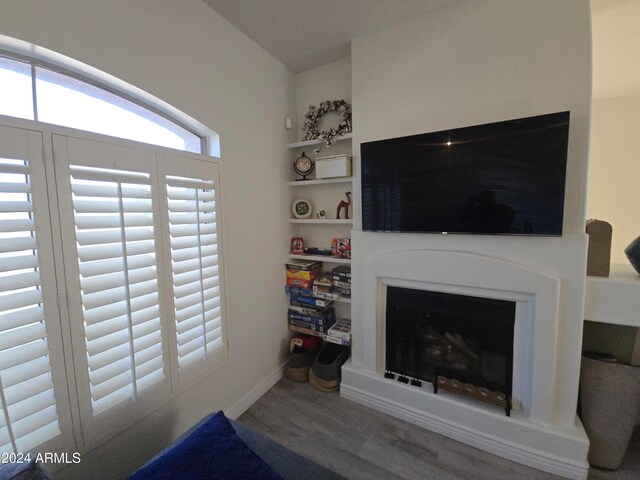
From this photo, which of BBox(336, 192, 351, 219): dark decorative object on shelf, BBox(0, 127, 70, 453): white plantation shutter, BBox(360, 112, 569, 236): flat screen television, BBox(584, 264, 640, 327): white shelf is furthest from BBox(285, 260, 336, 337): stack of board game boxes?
BBox(584, 264, 640, 327): white shelf

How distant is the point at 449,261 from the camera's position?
5.44 feet

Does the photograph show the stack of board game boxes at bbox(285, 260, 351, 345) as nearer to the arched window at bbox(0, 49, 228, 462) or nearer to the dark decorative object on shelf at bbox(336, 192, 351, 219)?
the dark decorative object on shelf at bbox(336, 192, 351, 219)

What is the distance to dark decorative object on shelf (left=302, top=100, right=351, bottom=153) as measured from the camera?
6.86 feet

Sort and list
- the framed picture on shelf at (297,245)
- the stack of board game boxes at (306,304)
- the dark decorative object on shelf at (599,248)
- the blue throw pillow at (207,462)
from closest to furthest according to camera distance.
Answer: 1. the blue throw pillow at (207,462)
2. the dark decorative object on shelf at (599,248)
3. the stack of board game boxes at (306,304)
4. the framed picture on shelf at (297,245)

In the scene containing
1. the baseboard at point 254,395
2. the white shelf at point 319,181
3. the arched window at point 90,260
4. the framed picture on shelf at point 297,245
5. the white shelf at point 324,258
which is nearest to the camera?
the arched window at point 90,260

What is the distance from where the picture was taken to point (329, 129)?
2.16 m

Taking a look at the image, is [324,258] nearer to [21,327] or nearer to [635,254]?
[21,327]

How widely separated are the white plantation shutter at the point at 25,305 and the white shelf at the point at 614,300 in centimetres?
261

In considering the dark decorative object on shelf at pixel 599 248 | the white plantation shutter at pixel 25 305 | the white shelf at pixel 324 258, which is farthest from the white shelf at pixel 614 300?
the white plantation shutter at pixel 25 305

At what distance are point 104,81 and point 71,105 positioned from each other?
7.5 inches

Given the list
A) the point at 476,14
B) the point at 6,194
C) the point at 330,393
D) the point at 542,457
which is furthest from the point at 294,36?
the point at 542,457

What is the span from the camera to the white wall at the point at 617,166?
2.62 m

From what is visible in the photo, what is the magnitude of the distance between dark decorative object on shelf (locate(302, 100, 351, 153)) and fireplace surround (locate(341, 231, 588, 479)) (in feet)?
3.03

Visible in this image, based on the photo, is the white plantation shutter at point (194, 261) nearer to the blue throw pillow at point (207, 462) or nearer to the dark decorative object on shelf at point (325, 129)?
the blue throw pillow at point (207, 462)
